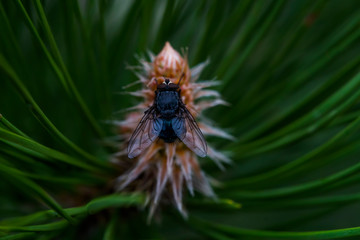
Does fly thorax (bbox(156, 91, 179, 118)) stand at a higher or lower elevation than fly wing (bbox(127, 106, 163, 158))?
higher

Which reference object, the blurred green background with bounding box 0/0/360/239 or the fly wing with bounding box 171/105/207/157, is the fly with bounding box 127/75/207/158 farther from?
the blurred green background with bounding box 0/0/360/239

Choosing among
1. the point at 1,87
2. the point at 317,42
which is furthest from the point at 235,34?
the point at 1,87

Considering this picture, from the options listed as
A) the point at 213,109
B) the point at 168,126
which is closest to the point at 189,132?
the point at 168,126

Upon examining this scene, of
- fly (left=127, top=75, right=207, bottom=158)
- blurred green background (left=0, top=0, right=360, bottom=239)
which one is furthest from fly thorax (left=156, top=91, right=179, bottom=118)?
blurred green background (left=0, top=0, right=360, bottom=239)

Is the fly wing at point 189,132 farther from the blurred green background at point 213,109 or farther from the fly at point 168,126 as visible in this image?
the blurred green background at point 213,109

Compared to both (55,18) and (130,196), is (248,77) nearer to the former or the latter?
(130,196)

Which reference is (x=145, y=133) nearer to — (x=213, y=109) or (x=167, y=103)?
(x=167, y=103)
